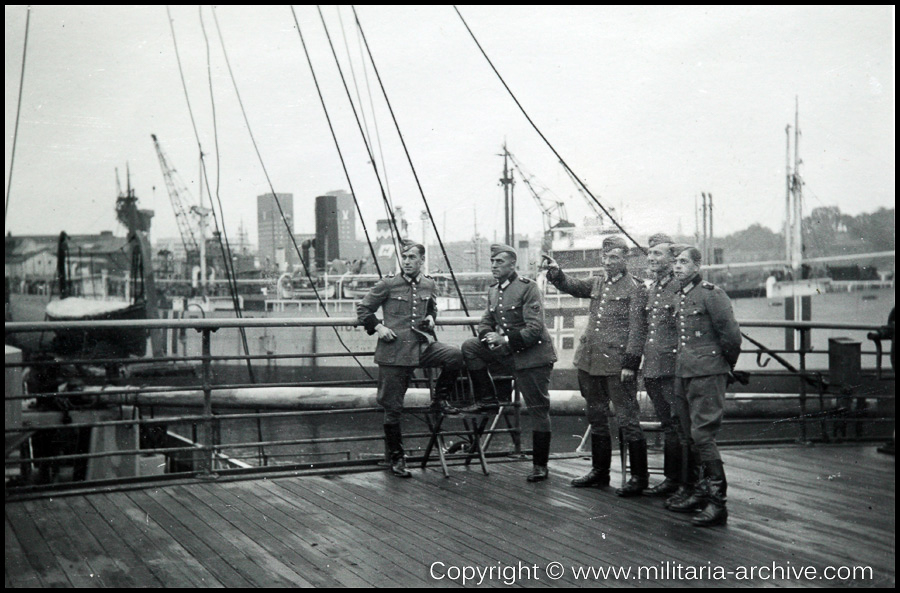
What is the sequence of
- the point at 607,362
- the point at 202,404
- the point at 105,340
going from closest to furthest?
the point at 607,362
the point at 202,404
the point at 105,340

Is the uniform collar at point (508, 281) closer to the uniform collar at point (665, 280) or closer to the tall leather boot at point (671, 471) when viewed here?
the uniform collar at point (665, 280)

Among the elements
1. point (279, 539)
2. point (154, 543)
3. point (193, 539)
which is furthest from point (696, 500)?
point (154, 543)

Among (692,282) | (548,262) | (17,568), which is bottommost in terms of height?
(17,568)

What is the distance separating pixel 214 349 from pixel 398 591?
633 inches

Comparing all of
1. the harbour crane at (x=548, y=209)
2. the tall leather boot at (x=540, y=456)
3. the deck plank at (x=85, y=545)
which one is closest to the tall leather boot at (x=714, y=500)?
the tall leather boot at (x=540, y=456)

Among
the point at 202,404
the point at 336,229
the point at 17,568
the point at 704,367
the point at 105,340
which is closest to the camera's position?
the point at 17,568

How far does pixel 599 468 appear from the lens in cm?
481

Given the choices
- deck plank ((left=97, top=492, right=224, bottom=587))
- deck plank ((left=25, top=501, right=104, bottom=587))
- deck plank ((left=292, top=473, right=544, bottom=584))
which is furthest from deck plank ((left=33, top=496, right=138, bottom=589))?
deck plank ((left=292, top=473, right=544, bottom=584))

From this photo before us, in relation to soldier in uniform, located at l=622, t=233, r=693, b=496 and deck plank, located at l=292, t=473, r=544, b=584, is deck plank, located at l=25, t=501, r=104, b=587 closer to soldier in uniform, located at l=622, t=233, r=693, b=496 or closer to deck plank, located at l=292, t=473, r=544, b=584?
deck plank, located at l=292, t=473, r=544, b=584

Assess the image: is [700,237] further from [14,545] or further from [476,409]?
[14,545]

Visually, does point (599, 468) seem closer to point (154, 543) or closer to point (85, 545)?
point (154, 543)

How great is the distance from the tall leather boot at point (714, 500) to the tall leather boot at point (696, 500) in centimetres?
6

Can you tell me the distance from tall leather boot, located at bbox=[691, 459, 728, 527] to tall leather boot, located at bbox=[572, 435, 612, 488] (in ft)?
2.76

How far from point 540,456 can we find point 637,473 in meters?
0.71
